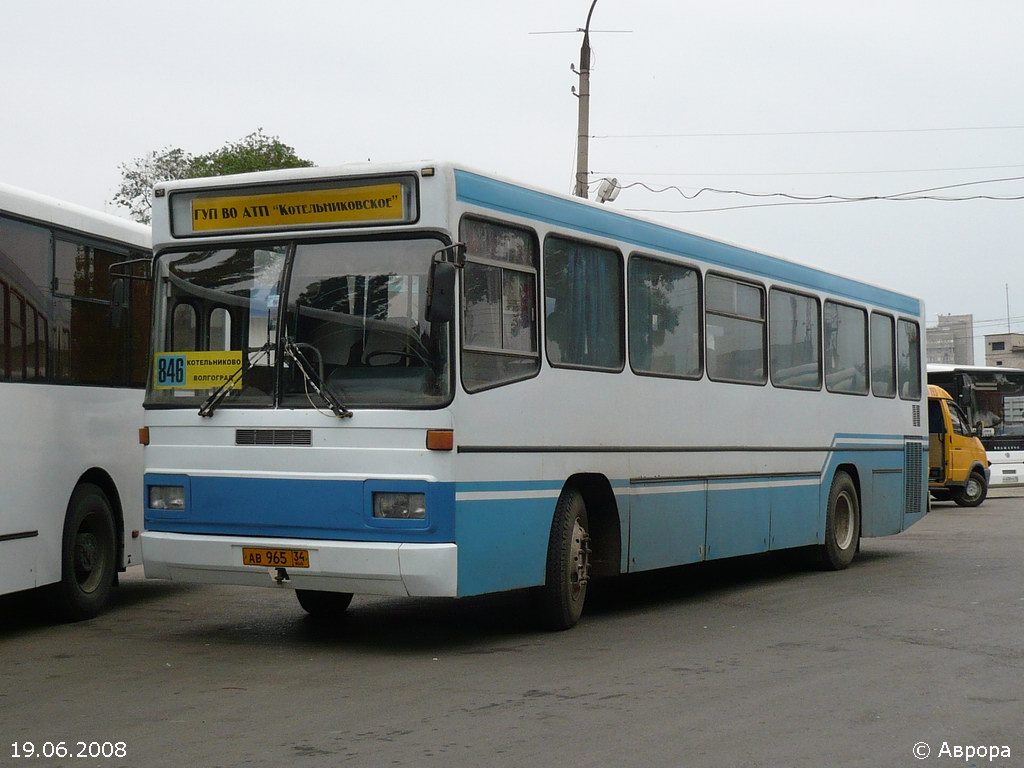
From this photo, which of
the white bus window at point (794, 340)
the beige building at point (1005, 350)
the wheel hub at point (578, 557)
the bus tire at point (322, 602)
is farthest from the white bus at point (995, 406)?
the beige building at point (1005, 350)

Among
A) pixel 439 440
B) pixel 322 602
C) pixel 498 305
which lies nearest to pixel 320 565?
pixel 439 440

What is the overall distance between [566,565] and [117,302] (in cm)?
388

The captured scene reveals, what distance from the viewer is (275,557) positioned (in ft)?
30.8

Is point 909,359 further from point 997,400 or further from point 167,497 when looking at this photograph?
point 997,400

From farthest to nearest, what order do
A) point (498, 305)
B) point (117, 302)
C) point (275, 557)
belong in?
1. point (117, 302)
2. point (498, 305)
3. point (275, 557)

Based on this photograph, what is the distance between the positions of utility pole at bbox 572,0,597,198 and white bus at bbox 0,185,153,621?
36.6 feet

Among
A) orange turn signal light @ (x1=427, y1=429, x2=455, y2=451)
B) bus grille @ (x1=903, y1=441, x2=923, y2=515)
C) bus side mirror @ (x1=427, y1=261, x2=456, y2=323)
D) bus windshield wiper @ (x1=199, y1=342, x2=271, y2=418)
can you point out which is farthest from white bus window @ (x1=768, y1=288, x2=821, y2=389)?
bus windshield wiper @ (x1=199, y1=342, x2=271, y2=418)

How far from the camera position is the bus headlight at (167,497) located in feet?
32.2

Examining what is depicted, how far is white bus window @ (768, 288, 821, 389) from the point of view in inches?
558

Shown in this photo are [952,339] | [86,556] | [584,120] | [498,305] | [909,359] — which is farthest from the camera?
[952,339]

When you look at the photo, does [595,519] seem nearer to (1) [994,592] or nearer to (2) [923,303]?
(1) [994,592]

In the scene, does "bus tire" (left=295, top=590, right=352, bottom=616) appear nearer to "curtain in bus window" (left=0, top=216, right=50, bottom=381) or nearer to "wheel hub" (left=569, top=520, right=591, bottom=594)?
"wheel hub" (left=569, top=520, right=591, bottom=594)

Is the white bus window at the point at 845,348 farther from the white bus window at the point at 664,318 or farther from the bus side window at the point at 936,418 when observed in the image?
the bus side window at the point at 936,418

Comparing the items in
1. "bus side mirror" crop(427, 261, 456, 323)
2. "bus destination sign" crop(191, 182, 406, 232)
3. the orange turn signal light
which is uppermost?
"bus destination sign" crop(191, 182, 406, 232)
